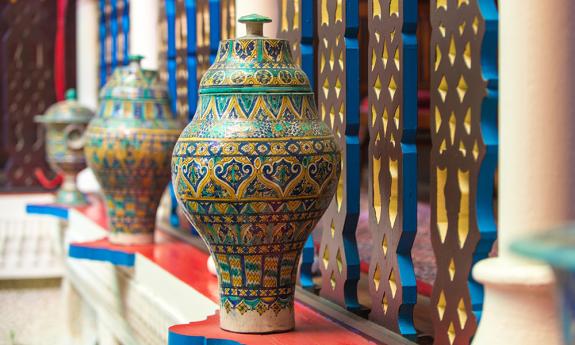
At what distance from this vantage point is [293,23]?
3311mm

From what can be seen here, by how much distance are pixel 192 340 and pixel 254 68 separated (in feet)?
2.21

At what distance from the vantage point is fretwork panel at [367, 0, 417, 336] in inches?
99.1

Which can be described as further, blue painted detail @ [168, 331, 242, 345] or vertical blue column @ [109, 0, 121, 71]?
vertical blue column @ [109, 0, 121, 71]

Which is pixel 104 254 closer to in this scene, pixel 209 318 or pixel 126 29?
pixel 209 318

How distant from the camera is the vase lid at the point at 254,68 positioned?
2494 mm

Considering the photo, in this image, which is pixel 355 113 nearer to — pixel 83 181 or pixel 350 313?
pixel 350 313

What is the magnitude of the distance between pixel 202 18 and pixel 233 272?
2.44 meters

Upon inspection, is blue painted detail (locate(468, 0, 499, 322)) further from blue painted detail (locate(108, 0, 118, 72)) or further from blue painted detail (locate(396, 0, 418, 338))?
blue painted detail (locate(108, 0, 118, 72))

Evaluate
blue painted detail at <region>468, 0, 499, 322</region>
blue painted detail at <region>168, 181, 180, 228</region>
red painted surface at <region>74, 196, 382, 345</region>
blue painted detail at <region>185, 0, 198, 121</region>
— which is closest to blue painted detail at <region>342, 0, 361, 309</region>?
red painted surface at <region>74, 196, 382, 345</region>

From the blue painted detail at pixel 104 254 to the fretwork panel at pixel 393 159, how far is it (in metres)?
1.73

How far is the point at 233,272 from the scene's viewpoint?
2.52 m

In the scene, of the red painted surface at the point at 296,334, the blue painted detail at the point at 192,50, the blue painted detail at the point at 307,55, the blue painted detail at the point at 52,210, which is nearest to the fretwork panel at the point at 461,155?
the red painted surface at the point at 296,334

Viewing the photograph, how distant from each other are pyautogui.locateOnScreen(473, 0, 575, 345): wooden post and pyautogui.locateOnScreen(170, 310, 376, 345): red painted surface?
69cm

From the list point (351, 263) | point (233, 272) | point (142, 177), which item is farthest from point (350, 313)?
point (142, 177)
